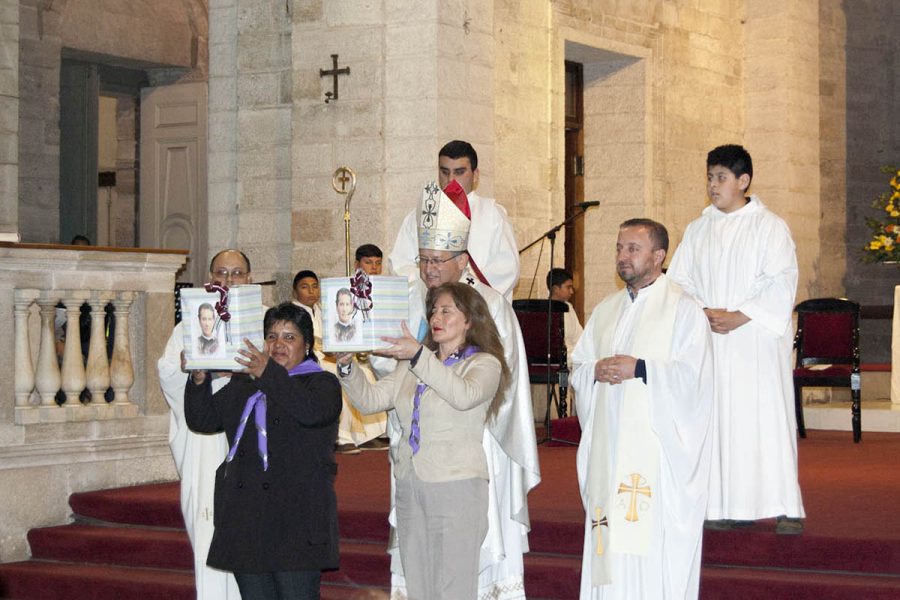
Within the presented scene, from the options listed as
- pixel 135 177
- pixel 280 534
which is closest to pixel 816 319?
pixel 280 534

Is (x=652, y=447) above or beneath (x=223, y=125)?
beneath

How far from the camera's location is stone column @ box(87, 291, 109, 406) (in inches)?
317

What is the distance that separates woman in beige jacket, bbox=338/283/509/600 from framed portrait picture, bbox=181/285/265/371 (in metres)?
0.32

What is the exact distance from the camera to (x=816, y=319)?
423 inches

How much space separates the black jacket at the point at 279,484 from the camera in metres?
4.80

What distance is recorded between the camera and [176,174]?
12.7 meters

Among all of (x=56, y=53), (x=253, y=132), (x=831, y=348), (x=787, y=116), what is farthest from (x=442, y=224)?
(x=56, y=53)

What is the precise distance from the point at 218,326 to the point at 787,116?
10.3 metres

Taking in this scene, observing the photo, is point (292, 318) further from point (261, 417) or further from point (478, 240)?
point (478, 240)

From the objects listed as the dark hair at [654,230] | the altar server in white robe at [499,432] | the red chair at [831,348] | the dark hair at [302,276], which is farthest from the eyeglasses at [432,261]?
the red chair at [831,348]

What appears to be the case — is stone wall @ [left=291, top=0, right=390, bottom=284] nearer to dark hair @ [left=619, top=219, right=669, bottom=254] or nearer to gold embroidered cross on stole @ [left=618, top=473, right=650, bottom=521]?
dark hair @ [left=619, top=219, right=669, bottom=254]

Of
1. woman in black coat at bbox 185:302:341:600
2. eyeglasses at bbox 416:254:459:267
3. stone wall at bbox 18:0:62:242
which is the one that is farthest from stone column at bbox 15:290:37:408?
stone wall at bbox 18:0:62:242

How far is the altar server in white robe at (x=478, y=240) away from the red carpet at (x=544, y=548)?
120cm

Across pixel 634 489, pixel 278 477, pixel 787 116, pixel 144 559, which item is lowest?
pixel 144 559
